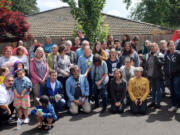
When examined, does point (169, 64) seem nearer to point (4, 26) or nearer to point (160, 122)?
point (160, 122)

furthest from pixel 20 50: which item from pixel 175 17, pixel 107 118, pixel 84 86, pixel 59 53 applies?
pixel 175 17

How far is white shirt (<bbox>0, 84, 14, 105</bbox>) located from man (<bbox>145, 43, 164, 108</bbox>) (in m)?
4.07

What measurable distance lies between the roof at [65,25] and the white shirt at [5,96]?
1460cm

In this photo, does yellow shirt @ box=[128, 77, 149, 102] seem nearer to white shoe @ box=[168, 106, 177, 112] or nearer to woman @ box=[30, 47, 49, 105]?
white shoe @ box=[168, 106, 177, 112]

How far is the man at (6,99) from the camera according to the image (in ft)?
17.7

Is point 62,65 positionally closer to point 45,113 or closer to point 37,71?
point 37,71

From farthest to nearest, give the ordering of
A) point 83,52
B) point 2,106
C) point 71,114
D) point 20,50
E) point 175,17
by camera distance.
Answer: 1. point 175,17
2. point 83,52
3. point 20,50
4. point 71,114
5. point 2,106

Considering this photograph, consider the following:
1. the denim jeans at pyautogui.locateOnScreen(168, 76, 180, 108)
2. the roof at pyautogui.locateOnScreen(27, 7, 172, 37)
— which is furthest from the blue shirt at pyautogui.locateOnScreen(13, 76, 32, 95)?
the roof at pyautogui.locateOnScreen(27, 7, 172, 37)

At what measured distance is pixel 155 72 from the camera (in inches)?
256

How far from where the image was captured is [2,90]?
Answer: 17.9 feet

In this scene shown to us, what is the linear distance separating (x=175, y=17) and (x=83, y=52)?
24893mm

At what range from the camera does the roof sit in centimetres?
2089

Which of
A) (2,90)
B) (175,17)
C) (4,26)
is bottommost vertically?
(2,90)

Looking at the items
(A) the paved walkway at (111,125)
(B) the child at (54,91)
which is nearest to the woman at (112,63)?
(A) the paved walkway at (111,125)
